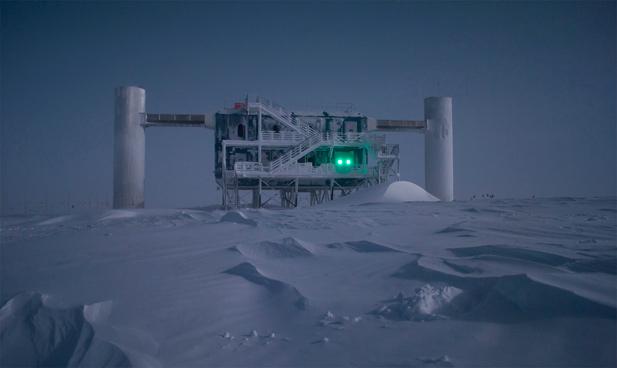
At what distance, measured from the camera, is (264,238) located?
218 inches

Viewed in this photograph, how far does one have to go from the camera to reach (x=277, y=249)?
4805 mm

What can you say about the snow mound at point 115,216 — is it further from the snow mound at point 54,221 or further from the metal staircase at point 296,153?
the metal staircase at point 296,153

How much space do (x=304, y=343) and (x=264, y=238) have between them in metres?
2.99

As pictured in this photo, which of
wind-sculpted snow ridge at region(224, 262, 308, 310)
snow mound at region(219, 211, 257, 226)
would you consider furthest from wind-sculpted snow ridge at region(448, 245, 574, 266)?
snow mound at region(219, 211, 257, 226)

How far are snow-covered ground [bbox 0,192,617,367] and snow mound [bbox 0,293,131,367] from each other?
0.01 metres

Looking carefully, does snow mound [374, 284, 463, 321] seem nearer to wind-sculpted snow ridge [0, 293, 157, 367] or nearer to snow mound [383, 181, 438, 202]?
wind-sculpted snow ridge [0, 293, 157, 367]

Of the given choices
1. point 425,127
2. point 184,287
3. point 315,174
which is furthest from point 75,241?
point 425,127

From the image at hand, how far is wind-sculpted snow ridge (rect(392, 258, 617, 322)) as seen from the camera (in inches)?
102

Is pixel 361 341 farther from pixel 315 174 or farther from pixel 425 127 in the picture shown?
pixel 425 127

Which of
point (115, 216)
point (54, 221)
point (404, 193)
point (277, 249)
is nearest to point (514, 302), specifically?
point (277, 249)

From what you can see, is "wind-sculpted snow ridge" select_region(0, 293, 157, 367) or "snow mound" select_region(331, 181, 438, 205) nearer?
"wind-sculpted snow ridge" select_region(0, 293, 157, 367)

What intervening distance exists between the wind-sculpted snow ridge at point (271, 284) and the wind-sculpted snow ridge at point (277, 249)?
0.49m

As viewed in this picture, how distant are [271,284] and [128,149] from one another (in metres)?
25.0

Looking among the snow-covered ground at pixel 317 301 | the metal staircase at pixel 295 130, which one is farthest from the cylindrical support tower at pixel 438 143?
the snow-covered ground at pixel 317 301
